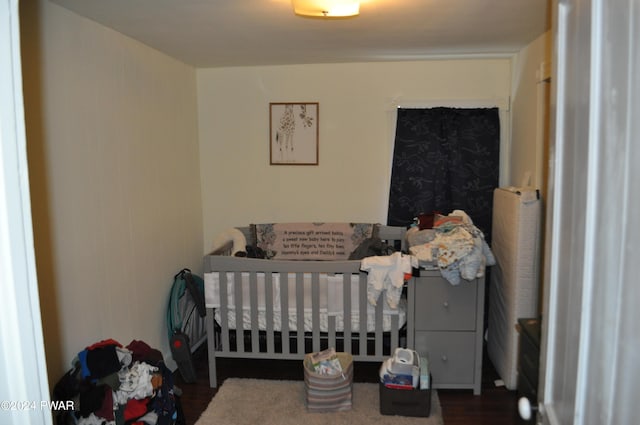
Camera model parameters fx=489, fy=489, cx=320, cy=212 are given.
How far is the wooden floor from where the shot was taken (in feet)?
9.32

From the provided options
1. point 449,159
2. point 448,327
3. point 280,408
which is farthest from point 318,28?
point 280,408

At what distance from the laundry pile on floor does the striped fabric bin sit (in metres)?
0.79

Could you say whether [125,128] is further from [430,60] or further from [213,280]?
[430,60]

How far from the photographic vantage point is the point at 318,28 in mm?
2777

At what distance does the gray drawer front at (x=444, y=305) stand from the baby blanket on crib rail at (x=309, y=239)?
3.09ft

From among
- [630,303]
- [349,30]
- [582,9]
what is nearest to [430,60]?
[349,30]

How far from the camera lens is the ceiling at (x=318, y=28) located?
7.63 ft

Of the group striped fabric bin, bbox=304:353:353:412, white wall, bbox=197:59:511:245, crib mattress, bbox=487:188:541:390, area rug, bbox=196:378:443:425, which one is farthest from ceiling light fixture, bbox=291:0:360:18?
area rug, bbox=196:378:443:425

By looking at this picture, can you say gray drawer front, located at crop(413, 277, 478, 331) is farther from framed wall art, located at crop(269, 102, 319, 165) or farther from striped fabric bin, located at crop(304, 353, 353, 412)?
framed wall art, located at crop(269, 102, 319, 165)

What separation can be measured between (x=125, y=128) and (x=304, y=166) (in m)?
1.54

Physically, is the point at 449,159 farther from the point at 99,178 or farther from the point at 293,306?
the point at 99,178

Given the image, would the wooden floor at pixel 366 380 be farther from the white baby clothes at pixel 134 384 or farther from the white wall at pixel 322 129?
the white wall at pixel 322 129

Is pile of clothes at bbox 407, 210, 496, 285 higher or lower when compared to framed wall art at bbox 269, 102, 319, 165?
lower

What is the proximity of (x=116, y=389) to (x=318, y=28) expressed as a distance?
83.9 inches
